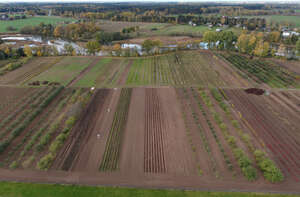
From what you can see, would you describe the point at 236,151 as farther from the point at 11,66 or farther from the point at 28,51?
the point at 28,51

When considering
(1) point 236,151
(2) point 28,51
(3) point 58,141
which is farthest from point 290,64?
(2) point 28,51

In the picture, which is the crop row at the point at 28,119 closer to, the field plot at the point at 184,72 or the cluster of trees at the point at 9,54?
the field plot at the point at 184,72

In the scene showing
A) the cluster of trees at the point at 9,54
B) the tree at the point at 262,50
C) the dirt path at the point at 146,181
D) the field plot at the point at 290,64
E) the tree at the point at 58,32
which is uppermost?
the tree at the point at 58,32

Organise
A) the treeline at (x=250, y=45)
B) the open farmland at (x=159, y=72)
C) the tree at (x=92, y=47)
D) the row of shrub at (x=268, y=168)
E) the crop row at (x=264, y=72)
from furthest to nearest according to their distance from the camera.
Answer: the tree at (x=92, y=47), the treeline at (x=250, y=45), the open farmland at (x=159, y=72), the crop row at (x=264, y=72), the row of shrub at (x=268, y=168)

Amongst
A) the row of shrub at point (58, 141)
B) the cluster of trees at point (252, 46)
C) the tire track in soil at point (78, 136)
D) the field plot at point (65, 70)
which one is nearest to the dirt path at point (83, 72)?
the field plot at point (65, 70)

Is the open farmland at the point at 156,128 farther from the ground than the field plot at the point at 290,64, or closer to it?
closer to it

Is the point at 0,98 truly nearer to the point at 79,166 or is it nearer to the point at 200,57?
the point at 79,166

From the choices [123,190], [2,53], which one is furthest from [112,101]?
[2,53]
